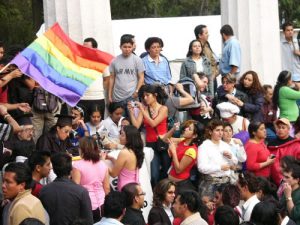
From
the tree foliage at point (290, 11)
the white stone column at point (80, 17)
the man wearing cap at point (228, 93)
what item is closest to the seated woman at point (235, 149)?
the man wearing cap at point (228, 93)

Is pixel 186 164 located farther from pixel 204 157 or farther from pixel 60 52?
pixel 60 52

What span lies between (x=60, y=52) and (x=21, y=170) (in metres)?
3.46

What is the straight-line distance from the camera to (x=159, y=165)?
15.7m

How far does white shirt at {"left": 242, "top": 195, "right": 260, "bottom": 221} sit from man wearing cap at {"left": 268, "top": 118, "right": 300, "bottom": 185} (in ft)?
8.28

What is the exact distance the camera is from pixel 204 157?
15086mm

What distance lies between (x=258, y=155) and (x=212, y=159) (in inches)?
27.5

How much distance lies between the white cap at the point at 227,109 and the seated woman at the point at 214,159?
1.13 metres

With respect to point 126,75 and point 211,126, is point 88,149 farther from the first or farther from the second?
point 126,75

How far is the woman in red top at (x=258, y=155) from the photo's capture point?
1541 cm

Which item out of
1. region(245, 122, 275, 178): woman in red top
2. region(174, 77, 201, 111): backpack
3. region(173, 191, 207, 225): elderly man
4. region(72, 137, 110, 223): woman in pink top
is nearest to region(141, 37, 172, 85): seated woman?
region(174, 77, 201, 111): backpack

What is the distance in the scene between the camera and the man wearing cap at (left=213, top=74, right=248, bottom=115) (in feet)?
55.7

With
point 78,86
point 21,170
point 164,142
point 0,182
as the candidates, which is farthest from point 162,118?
point 21,170

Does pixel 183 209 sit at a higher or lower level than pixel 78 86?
lower

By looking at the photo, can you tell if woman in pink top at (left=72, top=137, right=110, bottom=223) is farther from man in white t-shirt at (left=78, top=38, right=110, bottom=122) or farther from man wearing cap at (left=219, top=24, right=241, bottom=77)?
man wearing cap at (left=219, top=24, right=241, bottom=77)
